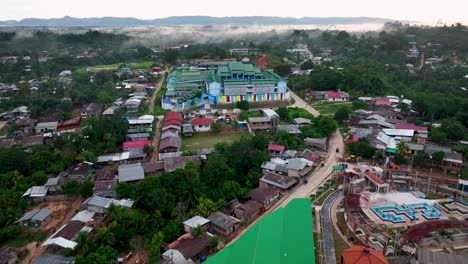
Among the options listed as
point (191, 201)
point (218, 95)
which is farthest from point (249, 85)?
point (191, 201)

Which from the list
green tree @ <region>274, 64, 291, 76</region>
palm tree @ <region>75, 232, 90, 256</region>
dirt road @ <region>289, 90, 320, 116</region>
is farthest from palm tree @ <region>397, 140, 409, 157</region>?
green tree @ <region>274, 64, 291, 76</region>

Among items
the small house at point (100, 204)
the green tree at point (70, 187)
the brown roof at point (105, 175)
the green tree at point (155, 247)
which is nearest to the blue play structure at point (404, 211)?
the green tree at point (155, 247)

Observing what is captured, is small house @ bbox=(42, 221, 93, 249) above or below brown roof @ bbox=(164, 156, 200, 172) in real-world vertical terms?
below

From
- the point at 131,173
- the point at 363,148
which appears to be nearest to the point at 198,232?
the point at 131,173

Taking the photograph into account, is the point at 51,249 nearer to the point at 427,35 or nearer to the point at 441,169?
the point at 441,169

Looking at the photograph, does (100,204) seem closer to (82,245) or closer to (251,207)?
(82,245)

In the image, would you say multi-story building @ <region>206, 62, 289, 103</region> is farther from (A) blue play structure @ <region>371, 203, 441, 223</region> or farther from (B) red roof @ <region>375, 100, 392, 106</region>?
(A) blue play structure @ <region>371, 203, 441, 223</region>
